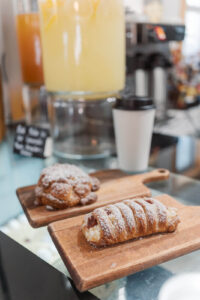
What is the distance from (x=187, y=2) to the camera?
3420 mm

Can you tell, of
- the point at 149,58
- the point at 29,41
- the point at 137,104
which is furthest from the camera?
the point at 149,58

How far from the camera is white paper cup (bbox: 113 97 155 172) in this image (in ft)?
2.76

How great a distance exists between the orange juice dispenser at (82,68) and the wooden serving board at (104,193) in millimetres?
197

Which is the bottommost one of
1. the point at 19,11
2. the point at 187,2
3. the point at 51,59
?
the point at 51,59

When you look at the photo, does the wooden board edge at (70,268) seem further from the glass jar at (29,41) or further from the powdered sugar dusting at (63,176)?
the glass jar at (29,41)

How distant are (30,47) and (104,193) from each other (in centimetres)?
77

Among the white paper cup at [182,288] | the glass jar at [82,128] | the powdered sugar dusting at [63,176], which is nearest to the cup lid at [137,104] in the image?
the glass jar at [82,128]

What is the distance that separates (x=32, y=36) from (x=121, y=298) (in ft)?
3.44

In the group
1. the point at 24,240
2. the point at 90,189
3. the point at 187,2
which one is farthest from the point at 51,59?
the point at 187,2

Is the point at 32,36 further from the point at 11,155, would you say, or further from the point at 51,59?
the point at 11,155

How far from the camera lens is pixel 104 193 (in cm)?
74

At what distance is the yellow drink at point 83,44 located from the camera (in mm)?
881

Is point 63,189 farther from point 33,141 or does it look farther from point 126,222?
point 33,141

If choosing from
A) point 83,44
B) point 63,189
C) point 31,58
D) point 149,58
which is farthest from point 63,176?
point 149,58
